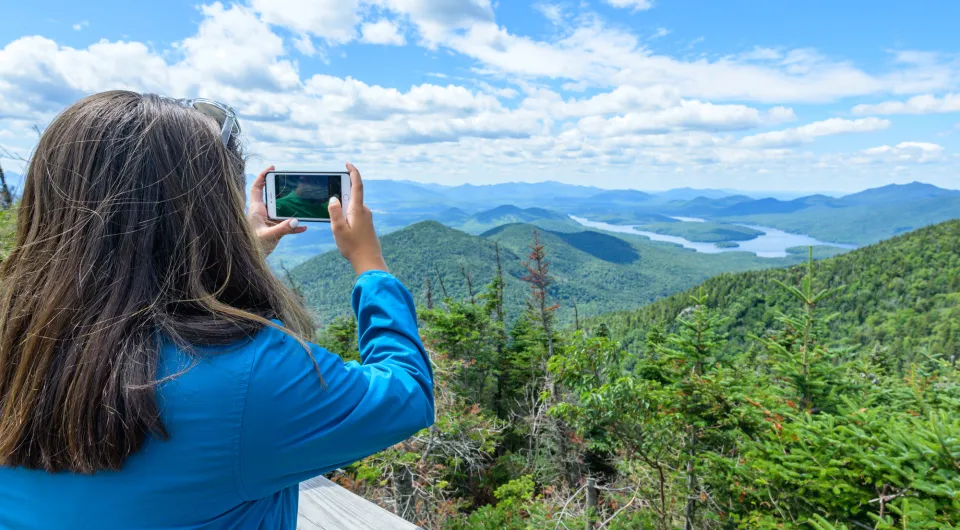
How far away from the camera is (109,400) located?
730 mm

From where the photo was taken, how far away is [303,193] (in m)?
1.52

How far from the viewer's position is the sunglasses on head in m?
1.04

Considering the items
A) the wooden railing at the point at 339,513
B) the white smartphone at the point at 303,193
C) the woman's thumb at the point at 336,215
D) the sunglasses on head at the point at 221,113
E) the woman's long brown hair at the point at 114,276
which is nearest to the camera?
the woman's long brown hair at the point at 114,276

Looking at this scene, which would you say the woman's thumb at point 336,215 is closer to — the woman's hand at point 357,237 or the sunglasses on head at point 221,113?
the woman's hand at point 357,237

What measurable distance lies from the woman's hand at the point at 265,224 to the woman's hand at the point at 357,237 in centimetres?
17

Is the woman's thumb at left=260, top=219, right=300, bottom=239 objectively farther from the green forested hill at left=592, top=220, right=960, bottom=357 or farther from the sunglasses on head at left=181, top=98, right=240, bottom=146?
the green forested hill at left=592, top=220, right=960, bottom=357

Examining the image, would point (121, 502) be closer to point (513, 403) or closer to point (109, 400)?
point (109, 400)

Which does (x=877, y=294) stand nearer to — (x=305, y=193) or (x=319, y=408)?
(x=305, y=193)

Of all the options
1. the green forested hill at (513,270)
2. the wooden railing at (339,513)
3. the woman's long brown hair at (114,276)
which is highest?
the woman's long brown hair at (114,276)

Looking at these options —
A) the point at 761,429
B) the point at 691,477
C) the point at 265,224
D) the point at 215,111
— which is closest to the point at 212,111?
the point at 215,111

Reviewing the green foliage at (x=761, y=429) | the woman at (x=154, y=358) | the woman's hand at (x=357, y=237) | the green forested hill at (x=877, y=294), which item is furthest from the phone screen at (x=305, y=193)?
the green forested hill at (x=877, y=294)

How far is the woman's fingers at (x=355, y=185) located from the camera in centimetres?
124

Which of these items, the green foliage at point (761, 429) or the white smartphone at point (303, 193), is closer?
the white smartphone at point (303, 193)

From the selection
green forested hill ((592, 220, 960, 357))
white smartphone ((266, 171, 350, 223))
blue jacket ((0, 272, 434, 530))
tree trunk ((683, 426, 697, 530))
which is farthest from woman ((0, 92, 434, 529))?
green forested hill ((592, 220, 960, 357))
